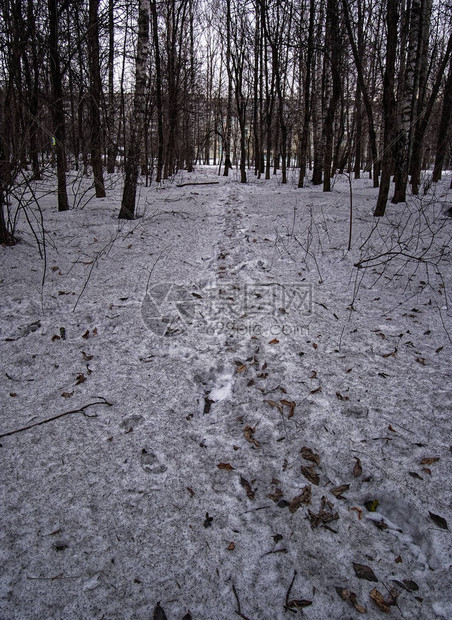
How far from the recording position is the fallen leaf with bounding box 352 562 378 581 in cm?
146

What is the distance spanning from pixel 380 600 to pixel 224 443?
3.52ft

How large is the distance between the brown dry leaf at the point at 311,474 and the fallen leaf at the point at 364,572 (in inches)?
17.0

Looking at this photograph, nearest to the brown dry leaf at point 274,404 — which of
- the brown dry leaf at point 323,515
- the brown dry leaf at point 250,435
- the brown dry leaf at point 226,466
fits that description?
the brown dry leaf at point 250,435

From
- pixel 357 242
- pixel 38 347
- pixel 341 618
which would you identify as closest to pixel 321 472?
pixel 341 618

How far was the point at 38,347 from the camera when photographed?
10.0 feet

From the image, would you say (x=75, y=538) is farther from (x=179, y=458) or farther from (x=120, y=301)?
(x=120, y=301)

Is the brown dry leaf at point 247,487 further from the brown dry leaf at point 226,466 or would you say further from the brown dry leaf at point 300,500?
the brown dry leaf at point 300,500

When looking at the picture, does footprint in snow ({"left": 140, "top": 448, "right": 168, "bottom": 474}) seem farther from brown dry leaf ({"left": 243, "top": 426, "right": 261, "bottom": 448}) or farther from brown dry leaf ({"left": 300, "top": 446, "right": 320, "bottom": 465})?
brown dry leaf ({"left": 300, "top": 446, "right": 320, "bottom": 465})

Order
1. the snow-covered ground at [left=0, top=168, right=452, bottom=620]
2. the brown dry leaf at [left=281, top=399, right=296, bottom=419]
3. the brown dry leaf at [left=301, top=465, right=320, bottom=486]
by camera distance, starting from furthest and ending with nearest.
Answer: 1. the brown dry leaf at [left=281, top=399, right=296, bottom=419]
2. the brown dry leaf at [left=301, top=465, right=320, bottom=486]
3. the snow-covered ground at [left=0, top=168, right=452, bottom=620]

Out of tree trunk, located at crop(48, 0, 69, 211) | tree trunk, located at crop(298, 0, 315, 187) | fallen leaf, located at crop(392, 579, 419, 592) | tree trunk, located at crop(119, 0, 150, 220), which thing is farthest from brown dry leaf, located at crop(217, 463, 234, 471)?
tree trunk, located at crop(298, 0, 315, 187)

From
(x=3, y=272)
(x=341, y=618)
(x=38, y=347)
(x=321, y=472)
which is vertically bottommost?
(x=341, y=618)

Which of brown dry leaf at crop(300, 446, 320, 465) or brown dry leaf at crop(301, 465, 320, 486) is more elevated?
brown dry leaf at crop(300, 446, 320, 465)

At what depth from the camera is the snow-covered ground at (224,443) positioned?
4.73 ft

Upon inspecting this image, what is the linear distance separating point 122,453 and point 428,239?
601cm
